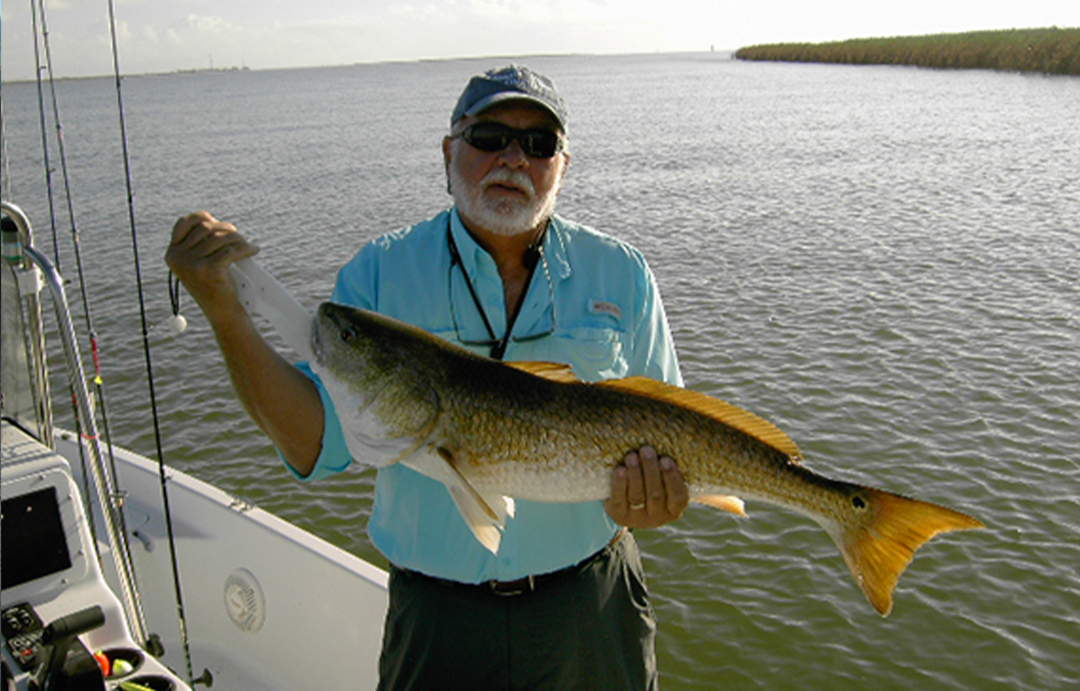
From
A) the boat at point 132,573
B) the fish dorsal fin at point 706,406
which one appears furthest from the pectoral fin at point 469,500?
the boat at point 132,573

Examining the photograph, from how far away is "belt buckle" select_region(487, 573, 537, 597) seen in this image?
8.82ft

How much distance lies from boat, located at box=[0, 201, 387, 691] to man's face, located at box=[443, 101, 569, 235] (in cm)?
148

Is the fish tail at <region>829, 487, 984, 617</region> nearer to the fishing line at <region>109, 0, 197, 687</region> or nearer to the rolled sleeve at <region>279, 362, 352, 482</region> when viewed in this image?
the rolled sleeve at <region>279, 362, 352, 482</region>

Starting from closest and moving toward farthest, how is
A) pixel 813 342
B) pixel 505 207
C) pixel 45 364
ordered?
pixel 505 207 < pixel 45 364 < pixel 813 342

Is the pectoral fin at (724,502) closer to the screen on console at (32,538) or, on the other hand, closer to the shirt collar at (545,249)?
the shirt collar at (545,249)

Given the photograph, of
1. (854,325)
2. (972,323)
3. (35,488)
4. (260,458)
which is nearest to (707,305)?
(854,325)

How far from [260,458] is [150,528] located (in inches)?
166

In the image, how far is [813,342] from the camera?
36.1 ft

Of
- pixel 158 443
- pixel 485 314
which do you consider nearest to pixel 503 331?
pixel 485 314

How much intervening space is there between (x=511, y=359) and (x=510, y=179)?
59 centimetres

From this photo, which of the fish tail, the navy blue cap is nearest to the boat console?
the navy blue cap

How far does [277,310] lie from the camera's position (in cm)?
239

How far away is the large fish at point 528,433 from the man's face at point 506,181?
0.54 m

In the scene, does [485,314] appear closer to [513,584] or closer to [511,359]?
[511,359]
